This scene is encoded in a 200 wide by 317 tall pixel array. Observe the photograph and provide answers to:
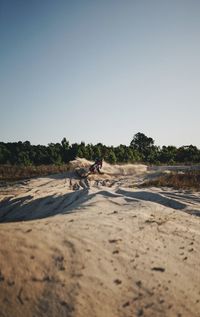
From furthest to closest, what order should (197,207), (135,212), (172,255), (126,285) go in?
(197,207) < (135,212) < (172,255) < (126,285)

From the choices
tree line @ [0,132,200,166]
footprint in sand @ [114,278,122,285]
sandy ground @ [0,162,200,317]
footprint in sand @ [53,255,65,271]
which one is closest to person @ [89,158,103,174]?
sandy ground @ [0,162,200,317]

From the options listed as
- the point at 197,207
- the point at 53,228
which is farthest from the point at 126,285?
the point at 197,207

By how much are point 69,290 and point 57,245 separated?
3.61ft

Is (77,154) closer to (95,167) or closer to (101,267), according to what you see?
(95,167)

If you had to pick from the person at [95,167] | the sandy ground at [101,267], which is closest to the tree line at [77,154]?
the person at [95,167]

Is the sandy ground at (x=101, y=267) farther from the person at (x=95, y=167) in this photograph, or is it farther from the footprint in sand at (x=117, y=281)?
the person at (x=95, y=167)

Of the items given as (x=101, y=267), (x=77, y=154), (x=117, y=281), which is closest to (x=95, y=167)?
(x=101, y=267)

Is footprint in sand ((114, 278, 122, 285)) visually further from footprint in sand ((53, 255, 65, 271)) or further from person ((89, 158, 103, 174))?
person ((89, 158, 103, 174))

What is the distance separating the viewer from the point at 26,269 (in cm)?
415

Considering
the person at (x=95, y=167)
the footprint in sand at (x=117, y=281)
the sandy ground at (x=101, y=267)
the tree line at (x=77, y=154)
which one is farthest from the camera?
the tree line at (x=77, y=154)

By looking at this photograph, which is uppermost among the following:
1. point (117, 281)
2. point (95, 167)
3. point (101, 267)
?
point (95, 167)

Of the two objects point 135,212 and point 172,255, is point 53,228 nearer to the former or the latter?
point 172,255

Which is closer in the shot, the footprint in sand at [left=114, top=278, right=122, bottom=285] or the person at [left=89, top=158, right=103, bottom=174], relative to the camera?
the footprint in sand at [left=114, top=278, right=122, bottom=285]

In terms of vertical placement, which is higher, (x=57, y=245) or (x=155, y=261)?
(x=57, y=245)
